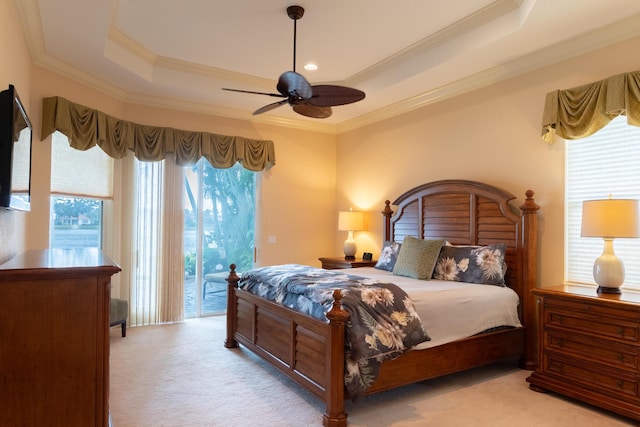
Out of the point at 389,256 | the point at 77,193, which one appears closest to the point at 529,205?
the point at 389,256

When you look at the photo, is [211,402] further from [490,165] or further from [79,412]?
[490,165]

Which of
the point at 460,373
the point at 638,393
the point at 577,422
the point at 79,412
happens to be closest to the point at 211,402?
the point at 79,412

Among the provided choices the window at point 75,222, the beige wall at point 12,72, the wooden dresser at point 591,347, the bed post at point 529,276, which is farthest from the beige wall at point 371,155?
the wooden dresser at point 591,347

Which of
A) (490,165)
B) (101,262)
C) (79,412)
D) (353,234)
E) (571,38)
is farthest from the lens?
(353,234)

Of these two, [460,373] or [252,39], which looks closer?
[460,373]

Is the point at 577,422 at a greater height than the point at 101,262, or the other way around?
the point at 101,262

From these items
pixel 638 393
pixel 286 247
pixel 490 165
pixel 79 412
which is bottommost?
pixel 638 393

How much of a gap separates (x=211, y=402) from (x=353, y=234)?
11.4 ft

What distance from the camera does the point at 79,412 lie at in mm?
1708

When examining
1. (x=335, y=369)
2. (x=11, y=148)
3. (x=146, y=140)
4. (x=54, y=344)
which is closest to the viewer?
(x=54, y=344)

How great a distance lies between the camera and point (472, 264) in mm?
3762

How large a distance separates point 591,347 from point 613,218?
3.01 ft

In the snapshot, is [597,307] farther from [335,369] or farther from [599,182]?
[335,369]

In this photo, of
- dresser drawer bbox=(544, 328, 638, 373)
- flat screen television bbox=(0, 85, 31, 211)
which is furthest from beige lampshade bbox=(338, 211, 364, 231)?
flat screen television bbox=(0, 85, 31, 211)
